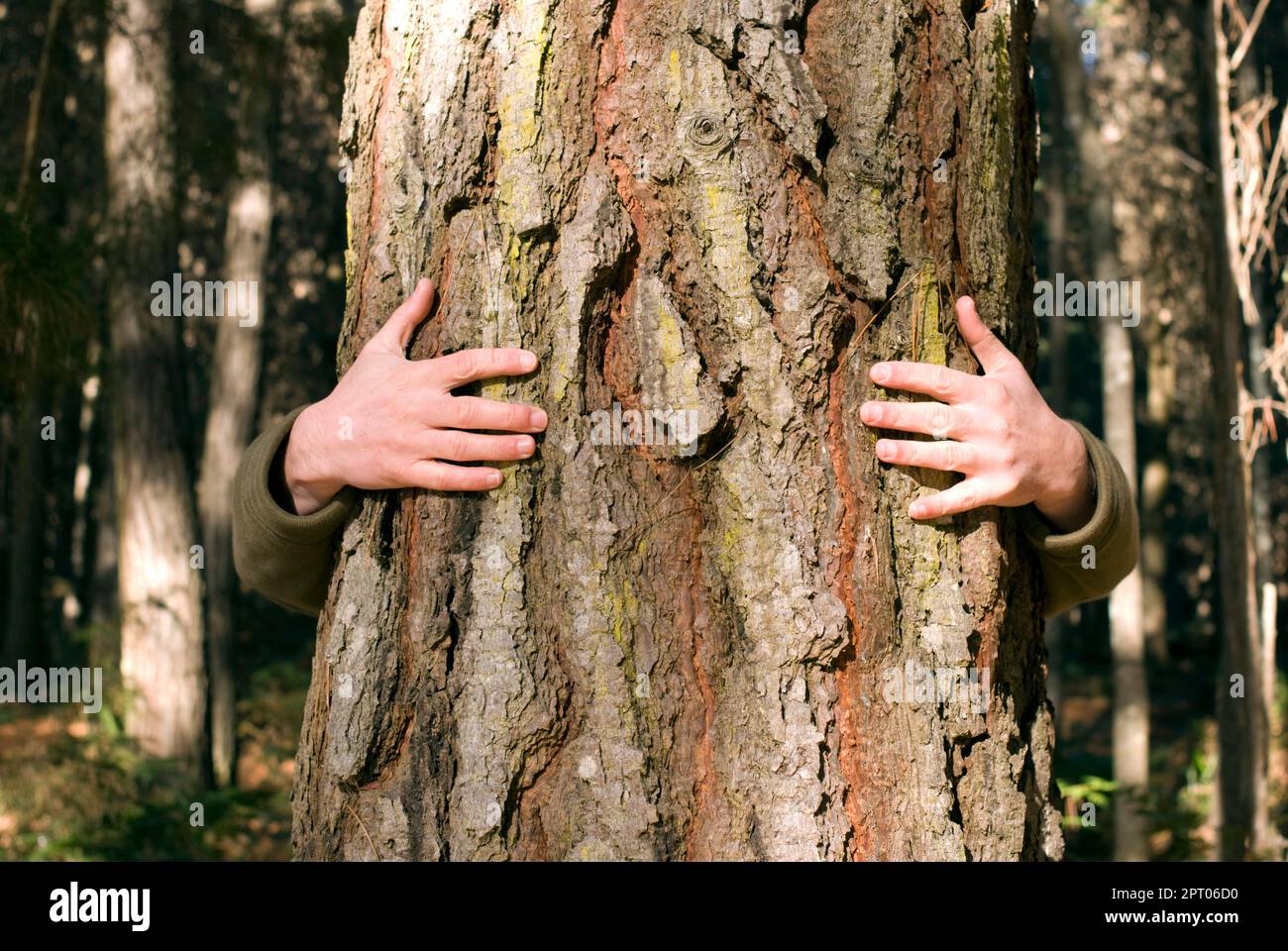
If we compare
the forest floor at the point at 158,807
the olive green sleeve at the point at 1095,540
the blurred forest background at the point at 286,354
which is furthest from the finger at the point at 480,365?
the forest floor at the point at 158,807

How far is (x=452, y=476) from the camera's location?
69.0 inches

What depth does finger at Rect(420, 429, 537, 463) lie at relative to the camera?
68.2 inches

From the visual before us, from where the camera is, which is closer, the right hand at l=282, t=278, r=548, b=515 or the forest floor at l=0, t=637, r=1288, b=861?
the right hand at l=282, t=278, r=548, b=515

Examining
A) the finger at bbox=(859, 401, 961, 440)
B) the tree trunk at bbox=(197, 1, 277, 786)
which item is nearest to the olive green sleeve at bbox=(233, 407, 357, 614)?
the finger at bbox=(859, 401, 961, 440)

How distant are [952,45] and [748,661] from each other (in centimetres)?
107

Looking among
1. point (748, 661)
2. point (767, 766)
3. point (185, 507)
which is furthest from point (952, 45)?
point (185, 507)

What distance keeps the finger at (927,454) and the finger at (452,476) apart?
0.62 metres

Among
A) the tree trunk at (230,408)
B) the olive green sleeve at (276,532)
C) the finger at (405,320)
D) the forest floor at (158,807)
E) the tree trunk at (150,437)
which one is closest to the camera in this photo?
the finger at (405,320)

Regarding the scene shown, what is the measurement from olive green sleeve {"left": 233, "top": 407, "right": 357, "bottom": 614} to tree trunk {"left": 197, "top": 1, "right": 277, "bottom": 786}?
27.7 feet

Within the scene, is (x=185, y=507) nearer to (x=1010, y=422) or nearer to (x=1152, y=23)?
(x=1010, y=422)

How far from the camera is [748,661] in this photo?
66.6 inches

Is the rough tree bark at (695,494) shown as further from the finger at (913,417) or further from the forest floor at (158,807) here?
the forest floor at (158,807)

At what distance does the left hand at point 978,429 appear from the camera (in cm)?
172

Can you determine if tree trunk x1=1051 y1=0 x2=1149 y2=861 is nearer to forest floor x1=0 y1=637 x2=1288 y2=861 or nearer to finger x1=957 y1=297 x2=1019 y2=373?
forest floor x1=0 y1=637 x2=1288 y2=861
